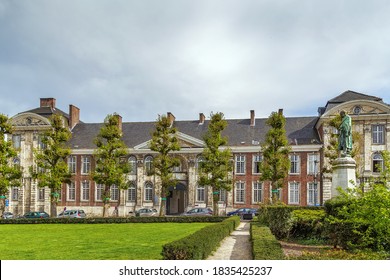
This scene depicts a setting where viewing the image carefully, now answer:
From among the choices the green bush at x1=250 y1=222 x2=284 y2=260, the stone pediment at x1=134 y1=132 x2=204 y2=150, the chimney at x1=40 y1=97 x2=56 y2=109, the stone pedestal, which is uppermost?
the chimney at x1=40 y1=97 x2=56 y2=109

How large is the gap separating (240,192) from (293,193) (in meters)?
5.31

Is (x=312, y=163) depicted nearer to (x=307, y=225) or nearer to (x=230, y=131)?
(x=230, y=131)

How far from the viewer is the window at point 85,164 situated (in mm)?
47906

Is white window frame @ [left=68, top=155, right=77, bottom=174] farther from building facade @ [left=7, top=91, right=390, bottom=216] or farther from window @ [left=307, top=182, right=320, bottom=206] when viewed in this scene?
window @ [left=307, top=182, right=320, bottom=206]

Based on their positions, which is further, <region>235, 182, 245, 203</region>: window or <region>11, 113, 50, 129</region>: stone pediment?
<region>11, 113, 50, 129</region>: stone pediment

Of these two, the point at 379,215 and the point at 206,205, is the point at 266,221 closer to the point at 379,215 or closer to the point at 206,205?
the point at 379,215

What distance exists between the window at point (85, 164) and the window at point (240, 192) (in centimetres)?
1622

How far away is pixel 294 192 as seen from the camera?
43906mm

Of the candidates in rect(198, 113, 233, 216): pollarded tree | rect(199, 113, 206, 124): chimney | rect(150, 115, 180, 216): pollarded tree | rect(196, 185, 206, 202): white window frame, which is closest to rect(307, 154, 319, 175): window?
rect(198, 113, 233, 216): pollarded tree

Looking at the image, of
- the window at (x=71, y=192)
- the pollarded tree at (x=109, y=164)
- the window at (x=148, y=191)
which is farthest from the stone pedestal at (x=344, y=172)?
the window at (x=71, y=192)

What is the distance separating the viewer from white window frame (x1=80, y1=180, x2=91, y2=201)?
4750cm
